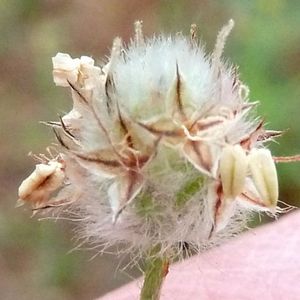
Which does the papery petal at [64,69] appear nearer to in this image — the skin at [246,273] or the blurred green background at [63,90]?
the skin at [246,273]

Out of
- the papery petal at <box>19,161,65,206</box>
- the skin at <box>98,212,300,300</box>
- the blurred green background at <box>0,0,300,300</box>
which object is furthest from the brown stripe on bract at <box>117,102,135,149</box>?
the blurred green background at <box>0,0,300,300</box>

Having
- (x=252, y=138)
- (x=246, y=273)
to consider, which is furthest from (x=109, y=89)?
(x=246, y=273)

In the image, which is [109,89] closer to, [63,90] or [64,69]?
[64,69]

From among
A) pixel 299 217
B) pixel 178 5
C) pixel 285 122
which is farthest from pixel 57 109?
pixel 299 217

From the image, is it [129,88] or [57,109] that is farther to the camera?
[57,109]

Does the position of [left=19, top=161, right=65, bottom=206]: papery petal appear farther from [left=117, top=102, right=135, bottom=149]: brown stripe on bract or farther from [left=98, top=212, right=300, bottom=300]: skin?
[left=98, top=212, right=300, bottom=300]: skin

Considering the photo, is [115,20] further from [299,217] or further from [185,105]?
[185,105]
